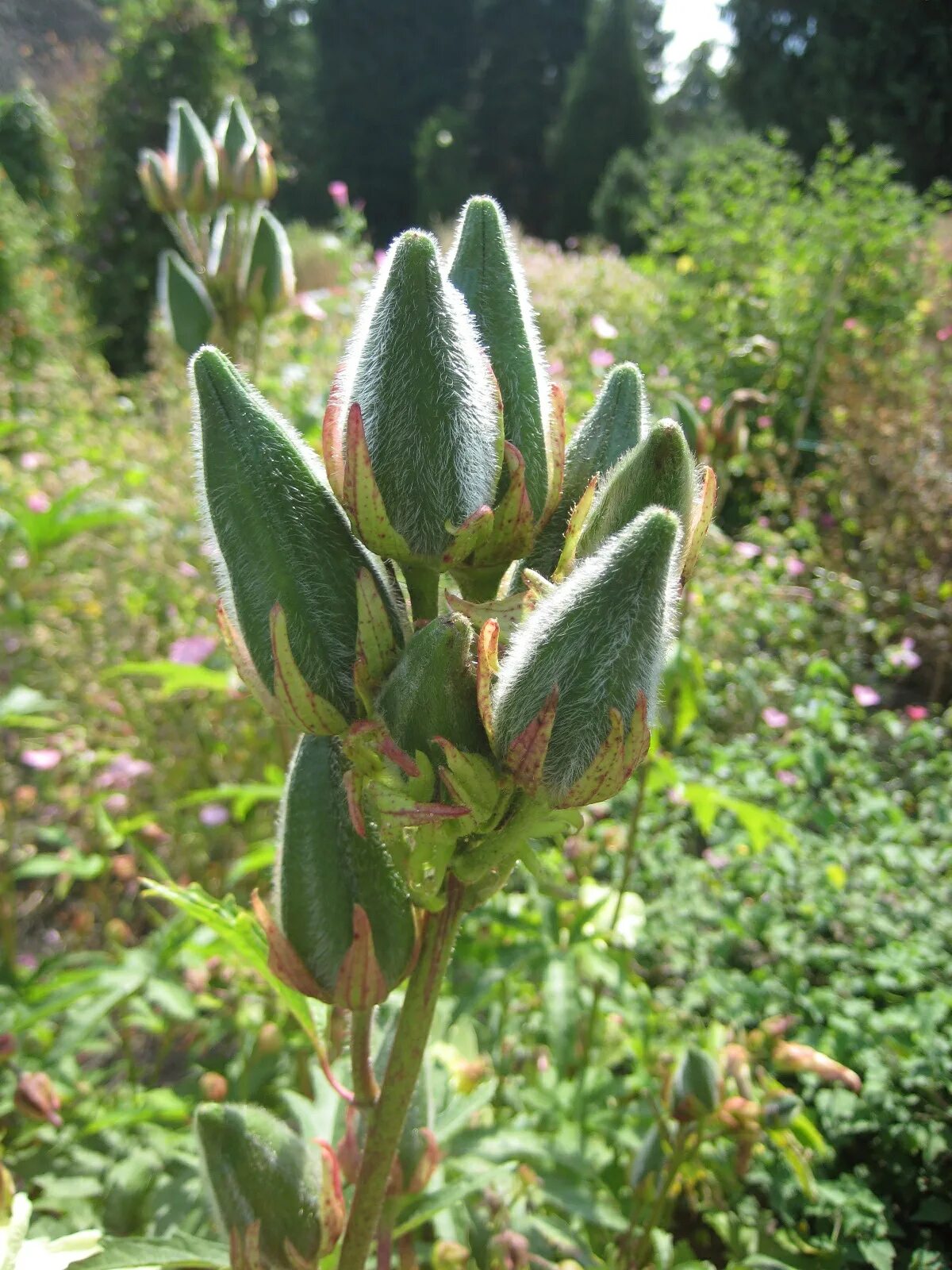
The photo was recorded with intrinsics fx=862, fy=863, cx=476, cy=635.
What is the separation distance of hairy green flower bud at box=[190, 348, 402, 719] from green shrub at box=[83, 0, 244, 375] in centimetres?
1084

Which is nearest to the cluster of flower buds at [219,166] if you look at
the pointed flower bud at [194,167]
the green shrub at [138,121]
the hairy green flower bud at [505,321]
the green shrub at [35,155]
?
the pointed flower bud at [194,167]

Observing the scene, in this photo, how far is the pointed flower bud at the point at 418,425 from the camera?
0.75 meters

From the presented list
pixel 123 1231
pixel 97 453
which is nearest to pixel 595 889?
pixel 123 1231

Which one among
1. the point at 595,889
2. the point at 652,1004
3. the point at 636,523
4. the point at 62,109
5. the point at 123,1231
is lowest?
the point at 652,1004

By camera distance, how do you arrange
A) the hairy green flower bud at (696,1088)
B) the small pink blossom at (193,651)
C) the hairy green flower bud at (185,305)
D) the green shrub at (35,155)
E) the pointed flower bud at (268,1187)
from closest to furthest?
the pointed flower bud at (268,1187) < the hairy green flower bud at (696,1088) < the hairy green flower bud at (185,305) < the small pink blossom at (193,651) < the green shrub at (35,155)

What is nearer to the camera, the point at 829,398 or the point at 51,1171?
the point at 51,1171

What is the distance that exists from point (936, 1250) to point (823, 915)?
869mm

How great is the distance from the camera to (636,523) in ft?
2.23

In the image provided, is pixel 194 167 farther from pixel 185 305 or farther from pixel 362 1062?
pixel 362 1062

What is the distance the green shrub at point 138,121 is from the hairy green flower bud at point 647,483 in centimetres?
1101

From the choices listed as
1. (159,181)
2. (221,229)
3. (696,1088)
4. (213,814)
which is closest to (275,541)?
(696,1088)

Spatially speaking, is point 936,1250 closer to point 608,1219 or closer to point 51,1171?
point 608,1219

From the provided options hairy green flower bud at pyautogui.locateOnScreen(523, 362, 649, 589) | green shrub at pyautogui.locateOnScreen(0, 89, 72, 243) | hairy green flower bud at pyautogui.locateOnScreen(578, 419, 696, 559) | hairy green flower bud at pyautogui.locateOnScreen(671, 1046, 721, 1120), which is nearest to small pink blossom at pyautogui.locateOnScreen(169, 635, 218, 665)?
hairy green flower bud at pyautogui.locateOnScreen(671, 1046, 721, 1120)

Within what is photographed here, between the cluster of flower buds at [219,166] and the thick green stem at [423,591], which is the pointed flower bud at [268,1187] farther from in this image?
the cluster of flower buds at [219,166]
